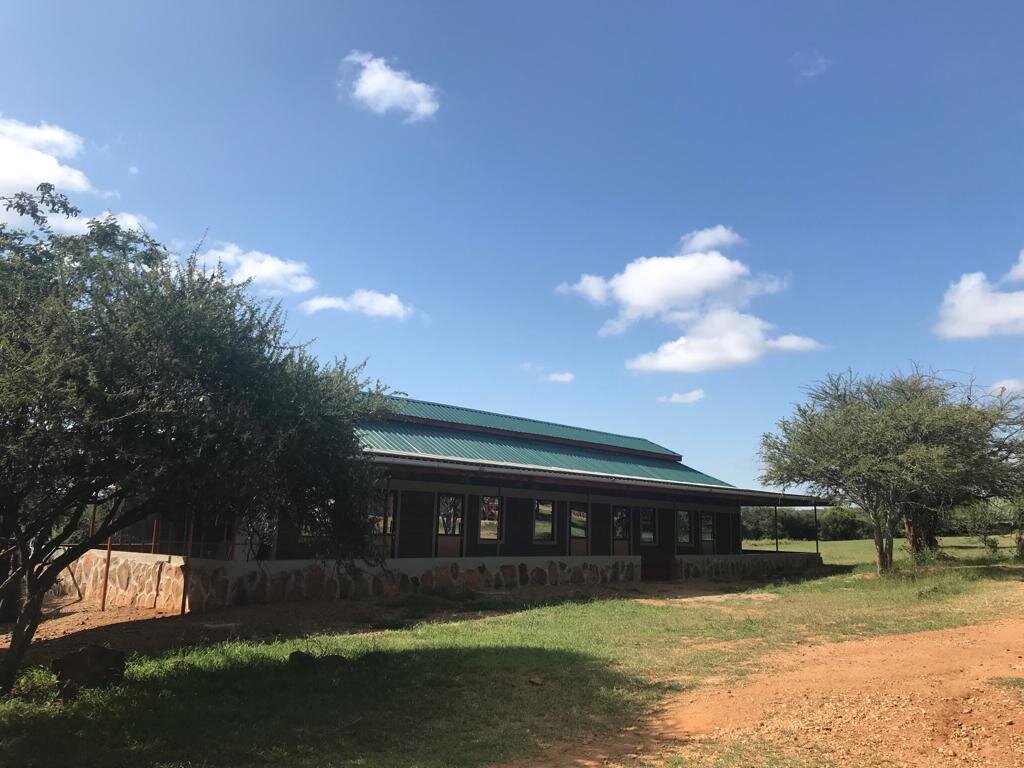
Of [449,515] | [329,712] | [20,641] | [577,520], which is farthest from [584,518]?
[20,641]

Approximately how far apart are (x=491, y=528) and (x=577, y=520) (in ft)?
12.1

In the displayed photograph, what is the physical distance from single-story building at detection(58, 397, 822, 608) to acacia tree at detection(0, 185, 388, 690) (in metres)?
3.88

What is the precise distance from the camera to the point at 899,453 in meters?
21.6

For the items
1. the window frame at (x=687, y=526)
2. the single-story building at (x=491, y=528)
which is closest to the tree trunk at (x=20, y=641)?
the single-story building at (x=491, y=528)

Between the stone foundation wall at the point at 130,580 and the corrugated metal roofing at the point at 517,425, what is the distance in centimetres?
763

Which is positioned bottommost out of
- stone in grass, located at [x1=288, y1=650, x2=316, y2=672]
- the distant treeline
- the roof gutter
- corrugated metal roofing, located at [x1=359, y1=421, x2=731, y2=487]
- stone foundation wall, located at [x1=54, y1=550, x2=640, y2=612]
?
stone in grass, located at [x1=288, y1=650, x2=316, y2=672]

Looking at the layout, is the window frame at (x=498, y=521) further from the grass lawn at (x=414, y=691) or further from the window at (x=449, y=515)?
the grass lawn at (x=414, y=691)

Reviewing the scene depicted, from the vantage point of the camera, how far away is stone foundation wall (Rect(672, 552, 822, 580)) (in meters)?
25.6

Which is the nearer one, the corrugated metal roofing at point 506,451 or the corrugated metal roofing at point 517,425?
the corrugated metal roofing at point 506,451

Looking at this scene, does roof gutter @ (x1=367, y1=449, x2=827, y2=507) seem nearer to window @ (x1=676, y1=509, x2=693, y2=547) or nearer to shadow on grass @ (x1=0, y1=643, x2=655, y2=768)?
window @ (x1=676, y1=509, x2=693, y2=547)

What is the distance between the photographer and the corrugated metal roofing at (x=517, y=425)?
24391 mm

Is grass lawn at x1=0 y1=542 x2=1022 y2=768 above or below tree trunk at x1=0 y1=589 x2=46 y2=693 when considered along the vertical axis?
below

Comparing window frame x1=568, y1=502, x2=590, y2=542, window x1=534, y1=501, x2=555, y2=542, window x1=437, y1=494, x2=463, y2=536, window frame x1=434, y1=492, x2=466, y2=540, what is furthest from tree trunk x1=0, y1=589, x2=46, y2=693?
window frame x1=568, y1=502, x2=590, y2=542

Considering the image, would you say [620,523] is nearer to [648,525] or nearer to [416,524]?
[648,525]
